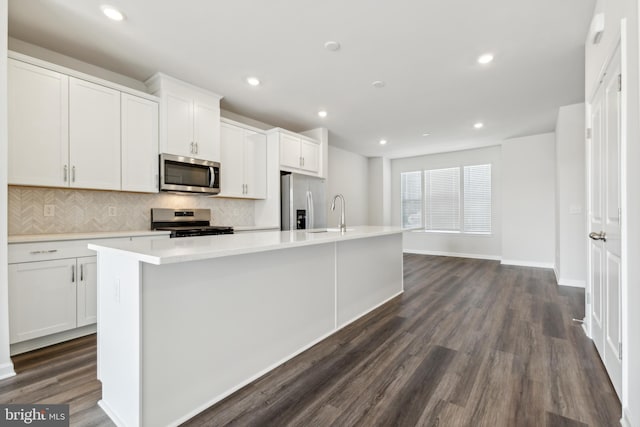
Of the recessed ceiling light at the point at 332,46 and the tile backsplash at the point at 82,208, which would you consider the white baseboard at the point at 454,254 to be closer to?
the tile backsplash at the point at 82,208

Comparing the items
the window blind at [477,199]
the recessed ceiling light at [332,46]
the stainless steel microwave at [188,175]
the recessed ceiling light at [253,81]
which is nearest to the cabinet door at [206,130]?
the stainless steel microwave at [188,175]

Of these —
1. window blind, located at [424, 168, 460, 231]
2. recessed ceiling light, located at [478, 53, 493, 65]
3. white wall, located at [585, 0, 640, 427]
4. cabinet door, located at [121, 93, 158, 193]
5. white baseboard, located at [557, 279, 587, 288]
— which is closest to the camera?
white wall, located at [585, 0, 640, 427]

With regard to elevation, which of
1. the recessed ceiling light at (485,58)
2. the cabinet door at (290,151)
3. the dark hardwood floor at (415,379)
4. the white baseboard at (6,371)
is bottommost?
the dark hardwood floor at (415,379)

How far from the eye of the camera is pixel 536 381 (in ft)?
6.18

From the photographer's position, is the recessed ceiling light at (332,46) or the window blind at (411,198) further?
the window blind at (411,198)

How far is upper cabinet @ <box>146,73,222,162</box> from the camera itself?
10.7 ft

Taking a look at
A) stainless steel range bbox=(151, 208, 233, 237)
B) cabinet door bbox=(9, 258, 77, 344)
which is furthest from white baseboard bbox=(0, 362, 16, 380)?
stainless steel range bbox=(151, 208, 233, 237)

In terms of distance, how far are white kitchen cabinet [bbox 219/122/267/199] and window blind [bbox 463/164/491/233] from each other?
504 centimetres

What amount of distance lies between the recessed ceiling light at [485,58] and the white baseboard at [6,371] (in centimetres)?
461

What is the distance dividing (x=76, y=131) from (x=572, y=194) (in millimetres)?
6156

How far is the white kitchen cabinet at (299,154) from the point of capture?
14.8 ft

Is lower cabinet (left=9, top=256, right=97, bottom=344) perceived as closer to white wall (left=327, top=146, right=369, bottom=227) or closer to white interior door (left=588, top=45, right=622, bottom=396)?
white interior door (left=588, top=45, right=622, bottom=396)

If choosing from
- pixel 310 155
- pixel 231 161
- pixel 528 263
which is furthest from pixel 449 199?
pixel 231 161

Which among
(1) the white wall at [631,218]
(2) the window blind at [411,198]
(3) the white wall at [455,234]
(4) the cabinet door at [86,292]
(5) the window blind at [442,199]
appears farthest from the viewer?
(2) the window blind at [411,198]
